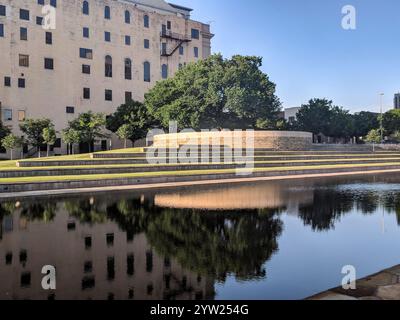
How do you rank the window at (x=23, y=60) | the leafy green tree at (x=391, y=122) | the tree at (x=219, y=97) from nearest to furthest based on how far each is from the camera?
the tree at (x=219, y=97)
the window at (x=23, y=60)
the leafy green tree at (x=391, y=122)

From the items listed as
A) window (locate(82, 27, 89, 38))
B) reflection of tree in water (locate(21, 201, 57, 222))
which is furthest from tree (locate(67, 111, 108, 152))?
reflection of tree in water (locate(21, 201, 57, 222))

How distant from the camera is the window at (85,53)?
173 ft

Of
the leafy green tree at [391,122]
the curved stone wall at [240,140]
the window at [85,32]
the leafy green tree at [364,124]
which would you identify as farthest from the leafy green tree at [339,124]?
the window at [85,32]

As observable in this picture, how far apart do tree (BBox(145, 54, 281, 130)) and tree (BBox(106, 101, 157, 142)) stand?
1543mm

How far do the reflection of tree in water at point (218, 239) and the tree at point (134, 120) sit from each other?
1454 inches

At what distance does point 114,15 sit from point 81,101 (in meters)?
15.2

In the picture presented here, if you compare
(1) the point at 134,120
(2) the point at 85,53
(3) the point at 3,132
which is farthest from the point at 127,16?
(3) the point at 3,132

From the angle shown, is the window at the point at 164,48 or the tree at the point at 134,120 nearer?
the tree at the point at 134,120

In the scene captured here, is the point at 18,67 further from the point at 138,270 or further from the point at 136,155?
the point at 138,270

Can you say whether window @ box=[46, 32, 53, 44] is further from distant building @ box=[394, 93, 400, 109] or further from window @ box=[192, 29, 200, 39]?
distant building @ box=[394, 93, 400, 109]

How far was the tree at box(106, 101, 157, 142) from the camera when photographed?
4822 centimetres

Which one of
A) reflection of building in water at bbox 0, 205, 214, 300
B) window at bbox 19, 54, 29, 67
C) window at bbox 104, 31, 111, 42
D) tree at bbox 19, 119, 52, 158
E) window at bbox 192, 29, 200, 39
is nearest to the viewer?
reflection of building in water at bbox 0, 205, 214, 300

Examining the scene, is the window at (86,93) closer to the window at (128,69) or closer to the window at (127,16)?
the window at (128,69)
